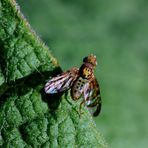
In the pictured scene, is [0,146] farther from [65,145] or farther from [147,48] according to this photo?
[147,48]

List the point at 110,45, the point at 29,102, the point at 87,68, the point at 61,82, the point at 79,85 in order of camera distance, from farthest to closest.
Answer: the point at 110,45
the point at 87,68
the point at 79,85
the point at 61,82
the point at 29,102

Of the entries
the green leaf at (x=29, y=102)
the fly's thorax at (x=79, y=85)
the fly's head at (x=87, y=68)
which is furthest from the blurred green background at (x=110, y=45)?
the green leaf at (x=29, y=102)

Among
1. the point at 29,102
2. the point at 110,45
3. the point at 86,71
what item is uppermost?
the point at 110,45

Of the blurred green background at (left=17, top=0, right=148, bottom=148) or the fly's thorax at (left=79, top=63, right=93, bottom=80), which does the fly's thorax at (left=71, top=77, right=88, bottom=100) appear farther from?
the blurred green background at (left=17, top=0, right=148, bottom=148)

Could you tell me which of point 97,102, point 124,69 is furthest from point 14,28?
point 124,69

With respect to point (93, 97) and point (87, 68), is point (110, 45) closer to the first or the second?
point (87, 68)

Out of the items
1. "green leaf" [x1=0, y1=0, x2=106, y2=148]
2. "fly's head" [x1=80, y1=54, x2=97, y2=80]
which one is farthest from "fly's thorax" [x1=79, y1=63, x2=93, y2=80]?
"green leaf" [x1=0, y1=0, x2=106, y2=148]

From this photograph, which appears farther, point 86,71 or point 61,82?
point 86,71

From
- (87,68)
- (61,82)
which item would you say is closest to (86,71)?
(87,68)
